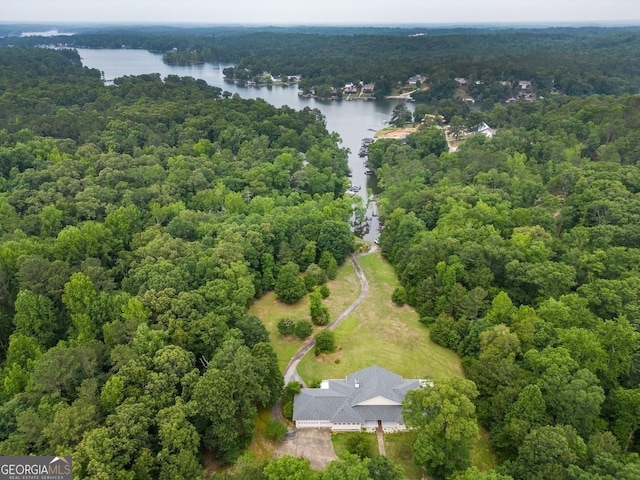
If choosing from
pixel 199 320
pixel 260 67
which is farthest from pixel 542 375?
pixel 260 67

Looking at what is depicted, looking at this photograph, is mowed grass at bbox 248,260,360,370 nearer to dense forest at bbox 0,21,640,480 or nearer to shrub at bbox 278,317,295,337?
shrub at bbox 278,317,295,337

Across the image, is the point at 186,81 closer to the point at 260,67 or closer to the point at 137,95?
the point at 137,95

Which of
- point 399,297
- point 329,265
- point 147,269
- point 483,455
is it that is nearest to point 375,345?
point 399,297

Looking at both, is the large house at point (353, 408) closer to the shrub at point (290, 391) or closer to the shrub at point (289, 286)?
the shrub at point (290, 391)

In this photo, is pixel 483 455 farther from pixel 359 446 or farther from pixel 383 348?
pixel 383 348

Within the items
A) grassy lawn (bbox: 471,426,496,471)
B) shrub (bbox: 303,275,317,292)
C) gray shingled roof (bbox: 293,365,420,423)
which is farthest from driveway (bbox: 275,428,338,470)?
shrub (bbox: 303,275,317,292)
